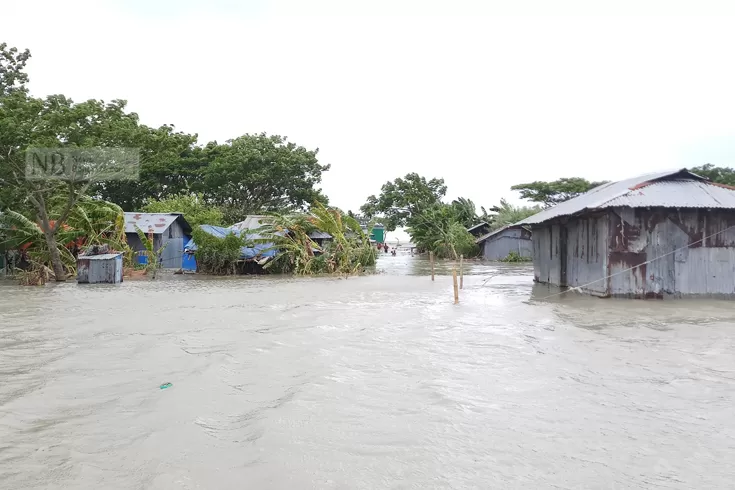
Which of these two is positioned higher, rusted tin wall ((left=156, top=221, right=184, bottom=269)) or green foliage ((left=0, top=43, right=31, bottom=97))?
green foliage ((left=0, top=43, right=31, bottom=97))

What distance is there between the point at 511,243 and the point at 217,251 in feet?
71.8

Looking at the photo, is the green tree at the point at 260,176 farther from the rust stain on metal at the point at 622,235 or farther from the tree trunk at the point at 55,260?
the rust stain on metal at the point at 622,235

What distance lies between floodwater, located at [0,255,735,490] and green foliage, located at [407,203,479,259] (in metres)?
27.8

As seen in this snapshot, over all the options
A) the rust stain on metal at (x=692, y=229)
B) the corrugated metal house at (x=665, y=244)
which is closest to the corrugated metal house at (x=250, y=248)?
the corrugated metal house at (x=665, y=244)

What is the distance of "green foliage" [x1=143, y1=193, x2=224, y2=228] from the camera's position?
28641mm

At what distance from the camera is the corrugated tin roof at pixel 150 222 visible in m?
25.2

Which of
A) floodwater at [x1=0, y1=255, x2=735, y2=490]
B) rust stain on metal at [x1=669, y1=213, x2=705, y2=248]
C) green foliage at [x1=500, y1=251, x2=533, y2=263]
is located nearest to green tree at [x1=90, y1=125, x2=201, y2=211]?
green foliage at [x1=500, y1=251, x2=533, y2=263]

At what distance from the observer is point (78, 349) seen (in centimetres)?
722

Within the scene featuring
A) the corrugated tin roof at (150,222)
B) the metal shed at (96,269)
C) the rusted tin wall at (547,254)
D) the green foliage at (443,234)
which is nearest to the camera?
the rusted tin wall at (547,254)

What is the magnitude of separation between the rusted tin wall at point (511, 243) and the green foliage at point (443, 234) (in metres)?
1.84

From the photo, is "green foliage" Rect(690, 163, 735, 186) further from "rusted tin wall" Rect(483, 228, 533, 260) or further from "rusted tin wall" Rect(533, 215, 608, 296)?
"rusted tin wall" Rect(533, 215, 608, 296)

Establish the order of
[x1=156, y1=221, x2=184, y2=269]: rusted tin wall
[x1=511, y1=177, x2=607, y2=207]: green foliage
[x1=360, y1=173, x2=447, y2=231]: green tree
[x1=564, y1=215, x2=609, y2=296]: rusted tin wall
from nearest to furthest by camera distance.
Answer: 1. [x1=564, y1=215, x2=609, y2=296]: rusted tin wall
2. [x1=156, y1=221, x2=184, y2=269]: rusted tin wall
3. [x1=511, y1=177, x2=607, y2=207]: green foliage
4. [x1=360, y1=173, x2=447, y2=231]: green tree

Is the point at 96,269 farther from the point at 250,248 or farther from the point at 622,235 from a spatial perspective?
the point at 622,235

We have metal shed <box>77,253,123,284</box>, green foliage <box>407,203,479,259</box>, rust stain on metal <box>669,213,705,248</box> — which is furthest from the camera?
green foliage <box>407,203,479,259</box>
